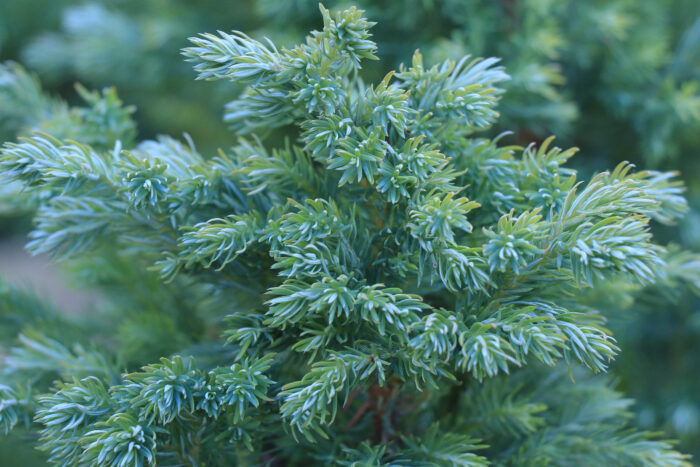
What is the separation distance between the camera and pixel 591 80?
1.22 meters

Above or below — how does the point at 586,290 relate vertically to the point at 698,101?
below

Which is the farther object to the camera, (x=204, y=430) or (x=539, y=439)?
(x=539, y=439)

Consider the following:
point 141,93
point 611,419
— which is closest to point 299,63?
point 611,419

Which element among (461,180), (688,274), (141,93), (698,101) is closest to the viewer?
(461,180)

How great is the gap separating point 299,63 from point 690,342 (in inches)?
43.0

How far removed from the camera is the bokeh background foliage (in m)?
1.02

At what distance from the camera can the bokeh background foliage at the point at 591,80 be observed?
102 centimetres

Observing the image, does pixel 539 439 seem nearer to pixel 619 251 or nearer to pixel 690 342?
pixel 619 251

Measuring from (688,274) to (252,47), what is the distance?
59 centimetres

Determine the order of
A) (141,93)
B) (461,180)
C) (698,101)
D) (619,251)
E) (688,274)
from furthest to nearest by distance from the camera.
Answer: (141,93) < (698,101) < (688,274) < (461,180) < (619,251)

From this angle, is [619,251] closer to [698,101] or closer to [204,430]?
[204,430]

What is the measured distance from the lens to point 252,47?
51 cm

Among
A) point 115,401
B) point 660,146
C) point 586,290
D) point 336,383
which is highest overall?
point 660,146

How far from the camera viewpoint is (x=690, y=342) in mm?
1214
